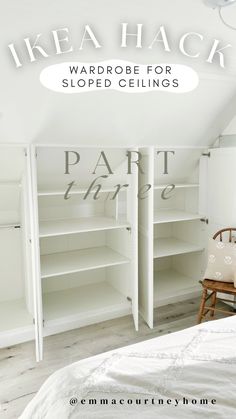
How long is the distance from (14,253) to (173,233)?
1.66 metres

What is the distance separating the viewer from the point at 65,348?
2.33 meters

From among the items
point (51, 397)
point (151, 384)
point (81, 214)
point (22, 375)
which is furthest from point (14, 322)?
point (151, 384)

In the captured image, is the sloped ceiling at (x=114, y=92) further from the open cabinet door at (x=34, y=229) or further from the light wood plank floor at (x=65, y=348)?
the light wood plank floor at (x=65, y=348)

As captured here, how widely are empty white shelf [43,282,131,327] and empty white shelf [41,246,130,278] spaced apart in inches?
14.2

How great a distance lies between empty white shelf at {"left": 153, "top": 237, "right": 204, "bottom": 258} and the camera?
2928 mm

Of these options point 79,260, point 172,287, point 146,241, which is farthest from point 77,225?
point 172,287

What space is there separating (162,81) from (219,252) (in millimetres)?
1338

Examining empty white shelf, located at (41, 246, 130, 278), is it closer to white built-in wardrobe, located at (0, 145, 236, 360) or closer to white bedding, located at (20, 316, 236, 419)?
white built-in wardrobe, located at (0, 145, 236, 360)

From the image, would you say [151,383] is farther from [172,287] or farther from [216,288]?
[172,287]

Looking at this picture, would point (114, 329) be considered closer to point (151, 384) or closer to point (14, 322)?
point (14, 322)

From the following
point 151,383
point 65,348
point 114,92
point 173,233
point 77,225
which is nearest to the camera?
point 151,383

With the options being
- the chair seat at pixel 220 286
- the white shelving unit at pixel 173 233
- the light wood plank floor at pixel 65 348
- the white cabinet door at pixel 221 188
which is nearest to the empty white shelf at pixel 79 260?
the white shelving unit at pixel 173 233

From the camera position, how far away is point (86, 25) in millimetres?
1649

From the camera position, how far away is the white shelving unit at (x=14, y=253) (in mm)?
2367
